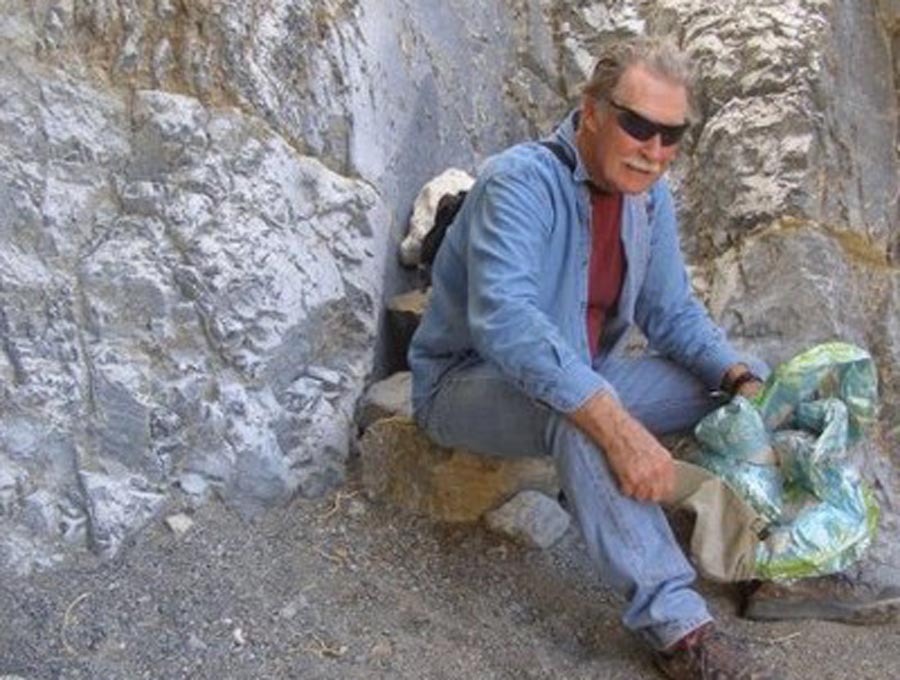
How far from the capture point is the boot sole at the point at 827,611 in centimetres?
379

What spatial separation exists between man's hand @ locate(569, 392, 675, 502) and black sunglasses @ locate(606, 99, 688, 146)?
77 cm

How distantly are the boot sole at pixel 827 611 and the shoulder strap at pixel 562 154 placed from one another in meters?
1.49

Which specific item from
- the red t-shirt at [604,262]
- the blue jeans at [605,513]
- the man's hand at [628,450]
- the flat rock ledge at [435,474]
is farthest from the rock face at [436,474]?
the man's hand at [628,450]

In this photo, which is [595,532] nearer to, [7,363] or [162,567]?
[162,567]

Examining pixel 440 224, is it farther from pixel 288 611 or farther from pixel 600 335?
pixel 288 611

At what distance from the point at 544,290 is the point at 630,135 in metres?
0.51

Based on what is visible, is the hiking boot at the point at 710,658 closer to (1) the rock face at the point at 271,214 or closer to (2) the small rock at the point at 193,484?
(1) the rock face at the point at 271,214

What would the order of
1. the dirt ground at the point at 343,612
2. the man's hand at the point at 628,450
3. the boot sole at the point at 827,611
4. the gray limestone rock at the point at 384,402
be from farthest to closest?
the gray limestone rock at the point at 384,402 < the boot sole at the point at 827,611 < the dirt ground at the point at 343,612 < the man's hand at the point at 628,450

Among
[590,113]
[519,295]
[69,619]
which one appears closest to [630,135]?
[590,113]

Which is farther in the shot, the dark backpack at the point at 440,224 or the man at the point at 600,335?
the dark backpack at the point at 440,224

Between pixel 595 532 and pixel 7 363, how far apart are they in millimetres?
1761

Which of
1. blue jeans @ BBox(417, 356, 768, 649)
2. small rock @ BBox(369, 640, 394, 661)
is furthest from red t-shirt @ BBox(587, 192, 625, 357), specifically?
small rock @ BBox(369, 640, 394, 661)

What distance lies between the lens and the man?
3227 mm

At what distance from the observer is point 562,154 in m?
3.60
